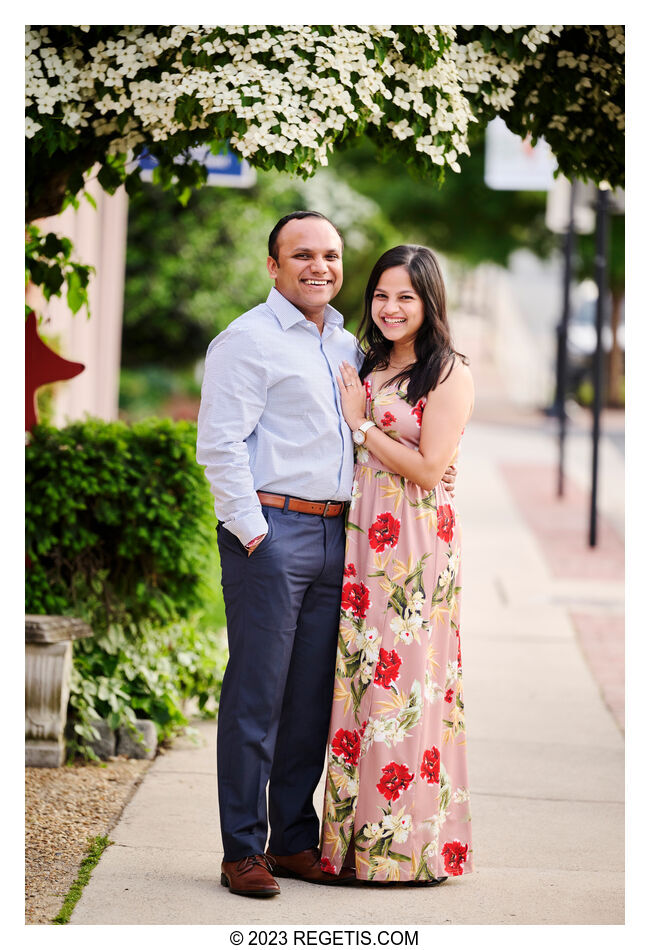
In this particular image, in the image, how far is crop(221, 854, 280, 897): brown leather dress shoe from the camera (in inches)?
150

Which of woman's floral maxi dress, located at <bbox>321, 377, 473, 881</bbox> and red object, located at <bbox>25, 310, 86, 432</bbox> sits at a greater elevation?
red object, located at <bbox>25, 310, 86, 432</bbox>

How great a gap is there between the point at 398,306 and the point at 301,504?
2.27ft

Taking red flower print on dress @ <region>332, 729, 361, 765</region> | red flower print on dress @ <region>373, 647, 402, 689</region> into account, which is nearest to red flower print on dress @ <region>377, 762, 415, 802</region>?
red flower print on dress @ <region>332, 729, 361, 765</region>

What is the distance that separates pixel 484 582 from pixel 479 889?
19.7 feet

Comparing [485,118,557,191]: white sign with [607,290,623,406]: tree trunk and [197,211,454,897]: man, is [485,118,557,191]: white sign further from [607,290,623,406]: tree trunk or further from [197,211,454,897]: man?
[607,290,623,406]: tree trunk

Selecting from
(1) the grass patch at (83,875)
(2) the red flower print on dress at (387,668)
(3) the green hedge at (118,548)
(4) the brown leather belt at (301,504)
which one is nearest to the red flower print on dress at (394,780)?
(2) the red flower print on dress at (387,668)

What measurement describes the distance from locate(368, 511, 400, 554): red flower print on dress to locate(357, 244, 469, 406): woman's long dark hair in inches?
14.8

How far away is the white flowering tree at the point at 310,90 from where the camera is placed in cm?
377

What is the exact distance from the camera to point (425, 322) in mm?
3971

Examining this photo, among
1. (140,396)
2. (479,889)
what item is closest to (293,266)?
(479,889)

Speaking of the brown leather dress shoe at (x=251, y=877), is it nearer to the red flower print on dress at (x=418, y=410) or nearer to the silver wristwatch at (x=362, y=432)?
the silver wristwatch at (x=362, y=432)

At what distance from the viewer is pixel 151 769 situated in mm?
5250

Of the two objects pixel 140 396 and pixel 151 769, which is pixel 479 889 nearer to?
pixel 151 769

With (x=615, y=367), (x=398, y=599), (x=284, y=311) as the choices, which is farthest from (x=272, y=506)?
(x=615, y=367)
